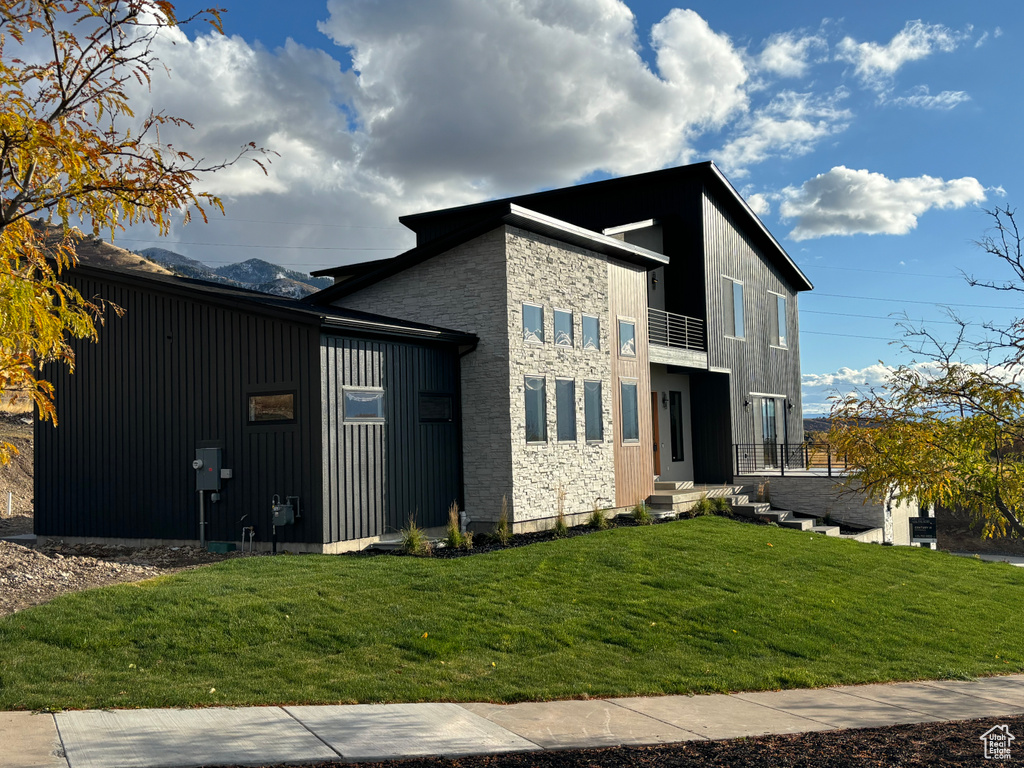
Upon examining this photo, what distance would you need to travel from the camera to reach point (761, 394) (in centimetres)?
2683

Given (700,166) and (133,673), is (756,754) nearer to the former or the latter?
(133,673)

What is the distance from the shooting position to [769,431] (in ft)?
89.1

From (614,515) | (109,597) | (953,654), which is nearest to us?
(109,597)

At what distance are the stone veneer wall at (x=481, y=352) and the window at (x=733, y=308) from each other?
1078 centimetres

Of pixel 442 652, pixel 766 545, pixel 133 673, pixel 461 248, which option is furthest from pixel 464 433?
pixel 133 673

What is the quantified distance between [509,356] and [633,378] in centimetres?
499

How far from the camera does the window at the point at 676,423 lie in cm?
2416

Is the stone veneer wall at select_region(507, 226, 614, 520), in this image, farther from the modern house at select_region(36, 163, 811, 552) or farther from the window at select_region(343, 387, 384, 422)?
the window at select_region(343, 387, 384, 422)

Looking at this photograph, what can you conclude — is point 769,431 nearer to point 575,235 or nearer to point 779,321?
A: point 779,321

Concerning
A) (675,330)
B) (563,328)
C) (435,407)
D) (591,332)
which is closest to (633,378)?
(591,332)

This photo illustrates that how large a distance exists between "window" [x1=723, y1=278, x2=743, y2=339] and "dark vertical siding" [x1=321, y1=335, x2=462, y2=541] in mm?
11453

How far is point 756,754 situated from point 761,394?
72.6ft

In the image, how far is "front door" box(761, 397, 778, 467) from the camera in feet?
87.1

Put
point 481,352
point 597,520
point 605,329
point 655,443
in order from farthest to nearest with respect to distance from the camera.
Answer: point 655,443, point 605,329, point 597,520, point 481,352
